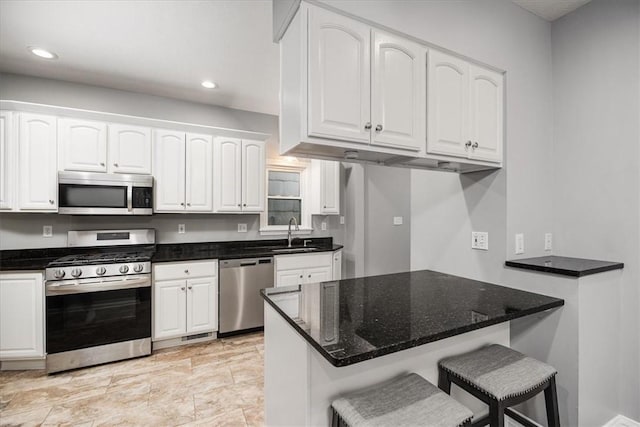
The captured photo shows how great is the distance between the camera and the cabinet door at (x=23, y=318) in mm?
2484

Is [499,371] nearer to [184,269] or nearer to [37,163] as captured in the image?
[184,269]

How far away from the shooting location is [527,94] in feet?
6.57

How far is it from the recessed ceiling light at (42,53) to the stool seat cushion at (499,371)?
12.4ft

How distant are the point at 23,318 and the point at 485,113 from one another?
3.93 m

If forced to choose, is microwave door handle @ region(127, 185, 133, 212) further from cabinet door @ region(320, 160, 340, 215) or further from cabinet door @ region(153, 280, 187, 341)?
cabinet door @ region(320, 160, 340, 215)

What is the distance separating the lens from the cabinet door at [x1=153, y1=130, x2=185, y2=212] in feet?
10.5

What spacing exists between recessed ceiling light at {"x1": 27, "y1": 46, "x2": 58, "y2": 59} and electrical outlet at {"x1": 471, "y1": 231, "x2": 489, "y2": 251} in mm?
3780

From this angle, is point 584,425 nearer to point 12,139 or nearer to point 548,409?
point 548,409

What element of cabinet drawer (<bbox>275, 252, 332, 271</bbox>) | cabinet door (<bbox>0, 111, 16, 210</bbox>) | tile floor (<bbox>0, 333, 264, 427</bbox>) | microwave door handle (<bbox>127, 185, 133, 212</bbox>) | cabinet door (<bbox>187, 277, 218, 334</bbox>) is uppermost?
cabinet door (<bbox>0, 111, 16, 210</bbox>)

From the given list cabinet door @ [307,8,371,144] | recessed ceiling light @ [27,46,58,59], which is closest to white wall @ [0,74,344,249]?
recessed ceiling light @ [27,46,58,59]

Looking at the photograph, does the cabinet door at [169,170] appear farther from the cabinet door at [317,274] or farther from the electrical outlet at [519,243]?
the electrical outlet at [519,243]

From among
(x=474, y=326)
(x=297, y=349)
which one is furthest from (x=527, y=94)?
(x=297, y=349)

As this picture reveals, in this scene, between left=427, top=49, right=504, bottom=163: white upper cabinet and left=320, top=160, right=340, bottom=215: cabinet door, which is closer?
left=427, top=49, right=504, bottom=163: white upper cabinet

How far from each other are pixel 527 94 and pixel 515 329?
1.55 metres
